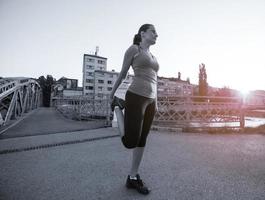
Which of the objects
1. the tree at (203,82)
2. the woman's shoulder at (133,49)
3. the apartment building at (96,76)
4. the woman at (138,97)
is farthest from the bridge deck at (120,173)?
the apartment building at (96,76)

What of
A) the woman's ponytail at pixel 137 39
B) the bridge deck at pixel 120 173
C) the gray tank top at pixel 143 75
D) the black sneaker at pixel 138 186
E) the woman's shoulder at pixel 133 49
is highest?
the woman's ponytail at pixel 137 39

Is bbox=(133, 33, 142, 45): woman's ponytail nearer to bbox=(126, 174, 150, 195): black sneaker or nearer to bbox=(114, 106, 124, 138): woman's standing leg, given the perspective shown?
bbox=(114, 106, 124, 138): woman's standing leg

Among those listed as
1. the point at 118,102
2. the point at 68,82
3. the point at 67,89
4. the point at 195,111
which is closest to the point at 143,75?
the point at 118,102

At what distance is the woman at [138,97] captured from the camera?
5.63 ft

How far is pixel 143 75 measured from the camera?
1789 millimetres

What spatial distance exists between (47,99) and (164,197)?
151ft

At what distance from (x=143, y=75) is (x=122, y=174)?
1405 millimetres

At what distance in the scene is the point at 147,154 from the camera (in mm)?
3221

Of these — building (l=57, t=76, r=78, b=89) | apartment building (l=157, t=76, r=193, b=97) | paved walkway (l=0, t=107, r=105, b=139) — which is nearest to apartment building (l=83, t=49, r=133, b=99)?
building (l=57, t=76, r=78, b=89)

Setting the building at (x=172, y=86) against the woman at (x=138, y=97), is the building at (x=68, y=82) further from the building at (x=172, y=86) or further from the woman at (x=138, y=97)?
the woman at (x=138, y=97)

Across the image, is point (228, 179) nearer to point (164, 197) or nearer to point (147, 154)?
point (164, 197)

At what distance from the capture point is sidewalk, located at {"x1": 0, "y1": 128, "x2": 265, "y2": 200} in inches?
66.7

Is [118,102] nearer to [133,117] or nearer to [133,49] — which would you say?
[133,117]

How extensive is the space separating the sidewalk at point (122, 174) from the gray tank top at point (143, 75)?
3.57 ft
